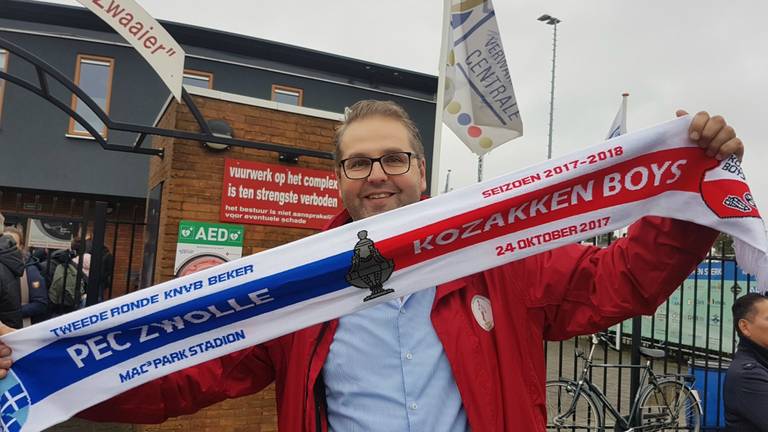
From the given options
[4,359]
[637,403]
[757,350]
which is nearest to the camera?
[4,359]

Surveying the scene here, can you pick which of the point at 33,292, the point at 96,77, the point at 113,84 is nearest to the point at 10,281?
the point at 33,292

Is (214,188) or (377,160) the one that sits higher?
(214,188)

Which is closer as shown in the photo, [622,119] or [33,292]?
[33,292]

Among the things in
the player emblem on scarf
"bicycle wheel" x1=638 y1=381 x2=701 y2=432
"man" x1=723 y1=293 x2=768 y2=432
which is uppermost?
the player emblem on scarf

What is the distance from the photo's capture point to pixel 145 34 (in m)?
4.64

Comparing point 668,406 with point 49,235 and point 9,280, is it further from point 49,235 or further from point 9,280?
point 49,235

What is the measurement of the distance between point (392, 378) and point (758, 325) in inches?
141

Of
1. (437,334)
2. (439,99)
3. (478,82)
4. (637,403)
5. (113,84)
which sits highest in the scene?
(113,84)

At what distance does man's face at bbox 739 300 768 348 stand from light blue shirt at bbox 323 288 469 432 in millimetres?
3383

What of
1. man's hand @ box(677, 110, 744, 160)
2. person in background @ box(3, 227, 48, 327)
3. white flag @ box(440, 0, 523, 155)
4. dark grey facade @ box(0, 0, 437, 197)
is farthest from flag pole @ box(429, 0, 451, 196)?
dark grey facade @ box(0, 0, 437, 197)

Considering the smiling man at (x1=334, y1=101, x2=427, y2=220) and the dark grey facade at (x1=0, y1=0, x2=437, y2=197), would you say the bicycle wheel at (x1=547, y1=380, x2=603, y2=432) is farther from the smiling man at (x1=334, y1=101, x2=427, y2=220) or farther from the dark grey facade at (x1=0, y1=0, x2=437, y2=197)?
the dark grey facade at (x1=0, y1=0, x2=437, y2=197)

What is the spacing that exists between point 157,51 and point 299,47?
1125 centimetres

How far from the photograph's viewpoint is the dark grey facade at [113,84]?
13719 mm

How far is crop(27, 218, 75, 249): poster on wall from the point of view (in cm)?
593
